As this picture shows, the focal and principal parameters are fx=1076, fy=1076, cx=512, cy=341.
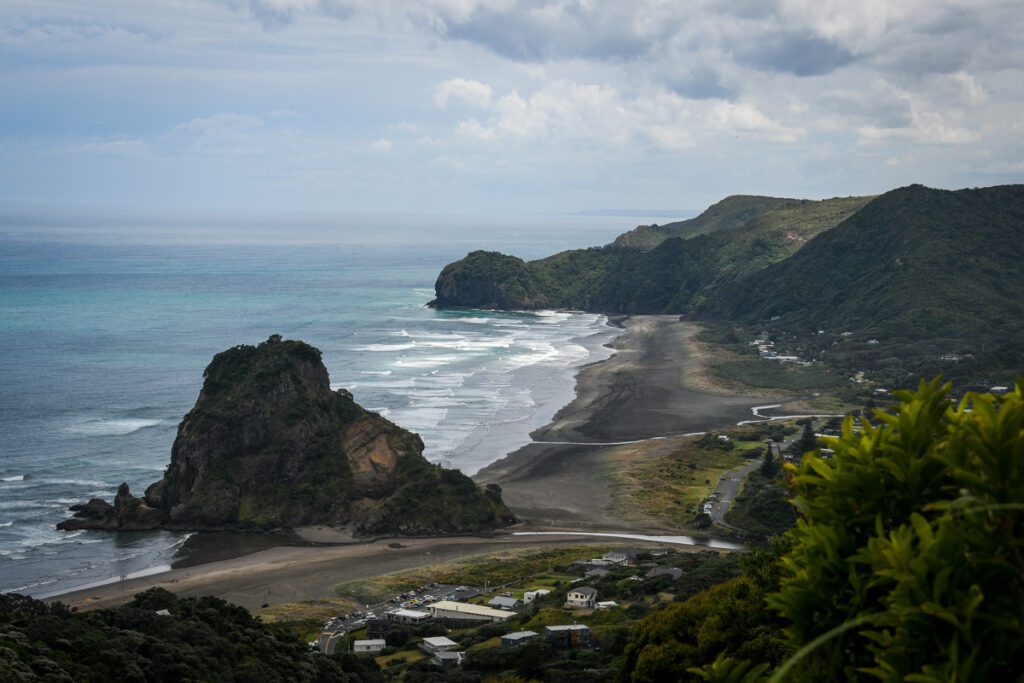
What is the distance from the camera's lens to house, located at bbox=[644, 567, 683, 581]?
160 ft

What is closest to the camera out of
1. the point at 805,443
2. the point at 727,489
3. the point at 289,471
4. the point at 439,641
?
the point at 439,641

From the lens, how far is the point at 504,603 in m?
47.6

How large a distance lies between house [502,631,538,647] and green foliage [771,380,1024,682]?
27389mm

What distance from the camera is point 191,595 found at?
49906 millimetres

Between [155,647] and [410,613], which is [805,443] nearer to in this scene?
[410,613]

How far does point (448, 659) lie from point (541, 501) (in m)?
30.9

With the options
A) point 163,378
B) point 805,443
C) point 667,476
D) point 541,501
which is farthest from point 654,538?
point 163,378

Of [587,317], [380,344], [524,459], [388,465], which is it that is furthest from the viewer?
[587,317]

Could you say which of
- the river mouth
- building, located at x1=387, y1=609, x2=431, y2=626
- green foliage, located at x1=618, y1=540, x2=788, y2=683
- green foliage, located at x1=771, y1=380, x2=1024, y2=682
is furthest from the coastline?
green foliage, located at x1=771, y1=380, x2=1024, y2=682

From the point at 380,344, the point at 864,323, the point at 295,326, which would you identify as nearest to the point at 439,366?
the point at 380,344

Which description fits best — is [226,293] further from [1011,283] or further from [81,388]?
[1011,283]

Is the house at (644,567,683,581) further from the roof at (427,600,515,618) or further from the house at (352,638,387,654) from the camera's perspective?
the house at (352,638,387,654)

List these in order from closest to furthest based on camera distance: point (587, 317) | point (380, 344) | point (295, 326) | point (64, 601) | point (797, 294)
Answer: point (64, 601), point (380, 344), point (295, 326), point (797, 294), point (587, 317)

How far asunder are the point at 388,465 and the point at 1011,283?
116 metres
